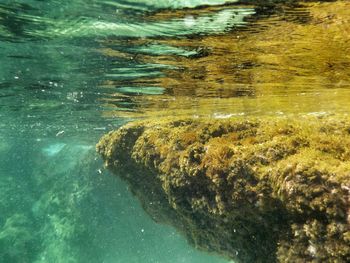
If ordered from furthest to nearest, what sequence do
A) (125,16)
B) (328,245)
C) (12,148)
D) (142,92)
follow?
(12,148), (142,92), (125,16), (328,245)

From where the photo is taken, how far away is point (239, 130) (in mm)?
10625

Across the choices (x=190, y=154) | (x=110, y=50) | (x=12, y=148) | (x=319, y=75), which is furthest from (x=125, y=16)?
(x=12, y=148)

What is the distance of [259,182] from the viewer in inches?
323

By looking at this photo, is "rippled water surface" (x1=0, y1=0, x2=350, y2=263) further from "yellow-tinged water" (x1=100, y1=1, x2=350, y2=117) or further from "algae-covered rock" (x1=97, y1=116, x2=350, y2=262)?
"algae-covered rock" (x1=97, y1=116, x2=350, y2=262)

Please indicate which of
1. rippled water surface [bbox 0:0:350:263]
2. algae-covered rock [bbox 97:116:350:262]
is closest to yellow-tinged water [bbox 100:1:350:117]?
rippled water surface [bbox 0:0:350:263]

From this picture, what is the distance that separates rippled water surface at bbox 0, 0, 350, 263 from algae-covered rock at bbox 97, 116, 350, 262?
1.87 meters

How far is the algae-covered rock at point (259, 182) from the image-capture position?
266 inches

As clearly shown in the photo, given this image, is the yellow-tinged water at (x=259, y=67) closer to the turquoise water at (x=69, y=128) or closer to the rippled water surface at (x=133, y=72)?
the rippled water surface at (x=133, y=72)

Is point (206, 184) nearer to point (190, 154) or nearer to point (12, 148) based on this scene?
point (190, 154)

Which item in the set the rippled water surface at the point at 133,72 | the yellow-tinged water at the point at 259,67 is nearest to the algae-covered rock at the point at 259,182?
the yellow-tinged water at the point at 259,67

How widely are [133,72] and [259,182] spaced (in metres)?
5.73

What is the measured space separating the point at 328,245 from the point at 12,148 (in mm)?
40350

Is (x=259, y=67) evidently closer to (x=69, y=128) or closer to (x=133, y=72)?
(x=133, y=72)

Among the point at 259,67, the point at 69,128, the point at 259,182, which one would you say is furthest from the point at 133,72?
the point at 69,128
